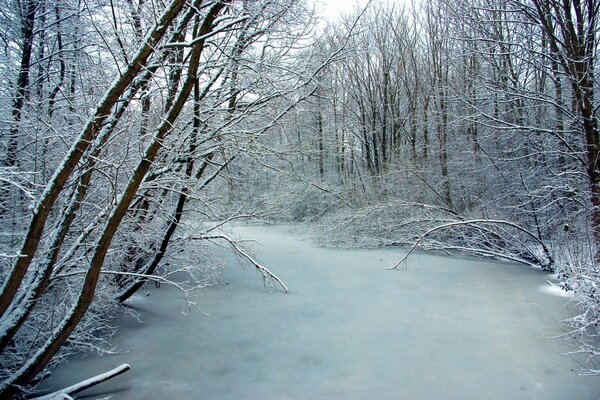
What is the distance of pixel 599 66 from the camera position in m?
6.63

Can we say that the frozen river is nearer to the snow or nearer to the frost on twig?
the snow

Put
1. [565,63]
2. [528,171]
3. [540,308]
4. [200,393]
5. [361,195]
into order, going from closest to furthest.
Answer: [200,393] < [540,308] < [565,63] < [528,171] < [361,195]

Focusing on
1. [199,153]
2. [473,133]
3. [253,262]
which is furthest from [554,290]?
[199,153]

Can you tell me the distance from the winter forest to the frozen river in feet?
1.30

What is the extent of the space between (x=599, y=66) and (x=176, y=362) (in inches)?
305

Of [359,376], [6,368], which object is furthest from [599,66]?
[6,368]

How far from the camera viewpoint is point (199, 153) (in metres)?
4.52

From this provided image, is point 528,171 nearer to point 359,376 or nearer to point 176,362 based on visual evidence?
point 359,376

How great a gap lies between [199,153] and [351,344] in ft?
8.64

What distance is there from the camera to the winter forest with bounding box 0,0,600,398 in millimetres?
2803

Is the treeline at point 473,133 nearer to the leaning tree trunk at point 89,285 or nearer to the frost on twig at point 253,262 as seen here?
the frost on twig at point 253,262

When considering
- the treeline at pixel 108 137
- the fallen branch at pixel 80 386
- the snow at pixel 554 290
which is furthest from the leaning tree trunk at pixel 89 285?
the snow at pixel 554 290

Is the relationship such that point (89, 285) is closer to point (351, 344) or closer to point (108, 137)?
→ point (108, 137)

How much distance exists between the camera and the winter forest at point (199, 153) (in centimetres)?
280
